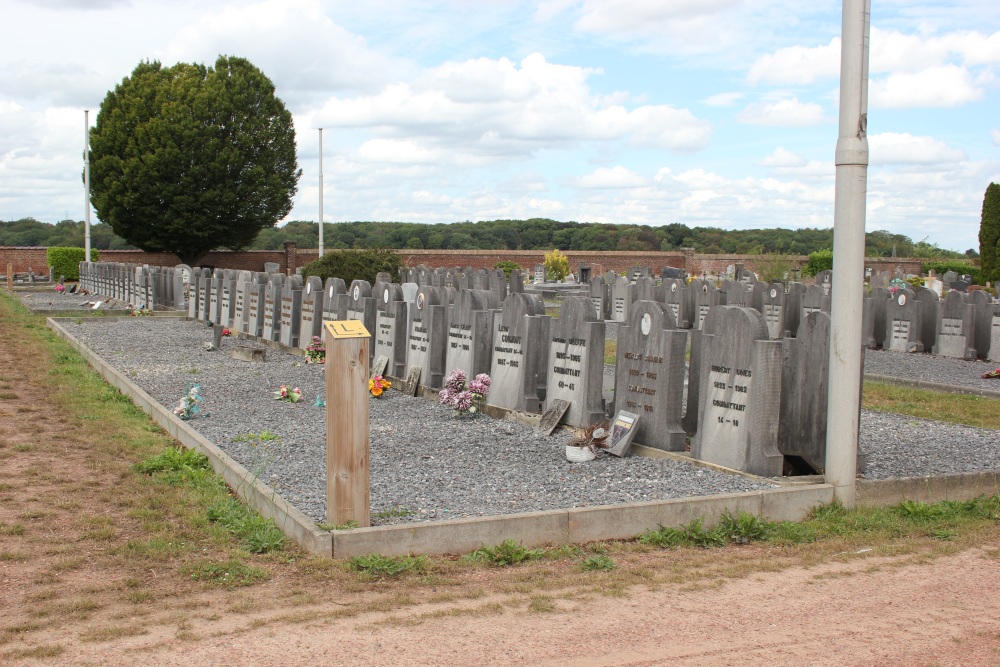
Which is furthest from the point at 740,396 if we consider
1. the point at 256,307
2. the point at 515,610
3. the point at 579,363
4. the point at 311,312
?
the point at 256,307

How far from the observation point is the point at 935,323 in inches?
707

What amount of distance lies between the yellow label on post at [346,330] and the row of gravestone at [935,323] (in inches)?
559

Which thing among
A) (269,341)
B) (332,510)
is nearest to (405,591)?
(332,510)

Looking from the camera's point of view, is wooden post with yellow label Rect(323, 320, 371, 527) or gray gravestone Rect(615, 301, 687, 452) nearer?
wooden post with yellow label Rect(323, 320, 371, 527)

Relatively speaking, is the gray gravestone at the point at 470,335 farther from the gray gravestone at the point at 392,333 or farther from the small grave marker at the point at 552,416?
the small grave marker at the point at 552,416

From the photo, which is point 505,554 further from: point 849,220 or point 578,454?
point 849,220

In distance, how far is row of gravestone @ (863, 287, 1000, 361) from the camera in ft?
56.4

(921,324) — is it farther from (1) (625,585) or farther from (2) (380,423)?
(1) (625,585)

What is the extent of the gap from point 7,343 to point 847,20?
15659 millimetres

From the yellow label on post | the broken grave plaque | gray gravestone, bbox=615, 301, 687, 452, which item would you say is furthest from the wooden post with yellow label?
gray gravestone, bbox=615, 301, 687, 452

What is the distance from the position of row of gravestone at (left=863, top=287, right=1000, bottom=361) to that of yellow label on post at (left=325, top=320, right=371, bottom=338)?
46.6 feet

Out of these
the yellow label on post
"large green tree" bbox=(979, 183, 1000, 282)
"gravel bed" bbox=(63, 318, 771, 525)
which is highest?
"large green tree" bbox=(979, 183, 1000, 282)

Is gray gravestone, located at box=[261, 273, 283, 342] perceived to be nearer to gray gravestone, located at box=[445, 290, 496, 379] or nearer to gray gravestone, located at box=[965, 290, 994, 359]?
gray gravestone, located at box=[445, 290, 496, 379]

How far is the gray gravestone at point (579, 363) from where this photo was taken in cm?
903
